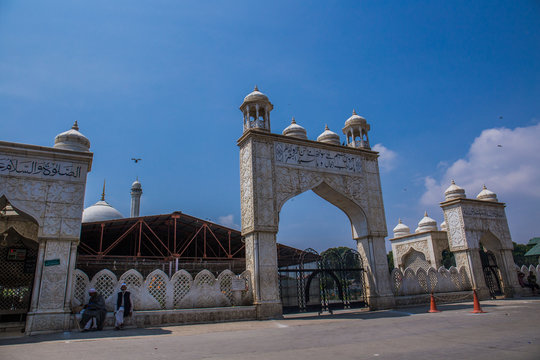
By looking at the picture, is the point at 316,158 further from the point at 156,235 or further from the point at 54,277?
the point at 156,235

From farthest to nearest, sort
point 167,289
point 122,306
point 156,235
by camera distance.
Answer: point 156,235 < point 167,289 < point 122,306

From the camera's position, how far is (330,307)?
38.2ft

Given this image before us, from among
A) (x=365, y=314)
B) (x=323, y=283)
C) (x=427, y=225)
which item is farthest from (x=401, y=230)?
(x=365, y=314)

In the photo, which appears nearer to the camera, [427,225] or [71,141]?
[71,141]

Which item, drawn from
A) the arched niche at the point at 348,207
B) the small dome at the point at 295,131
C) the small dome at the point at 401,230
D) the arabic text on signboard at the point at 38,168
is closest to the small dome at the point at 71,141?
the arabic text on signboard at the point at 38,168

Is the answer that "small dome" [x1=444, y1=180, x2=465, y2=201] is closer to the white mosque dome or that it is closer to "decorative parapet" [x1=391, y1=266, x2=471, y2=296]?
"decorative parapet" [x1=391, y1=266, x2=471, y2=296]

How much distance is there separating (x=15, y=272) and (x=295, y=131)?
10.5 m

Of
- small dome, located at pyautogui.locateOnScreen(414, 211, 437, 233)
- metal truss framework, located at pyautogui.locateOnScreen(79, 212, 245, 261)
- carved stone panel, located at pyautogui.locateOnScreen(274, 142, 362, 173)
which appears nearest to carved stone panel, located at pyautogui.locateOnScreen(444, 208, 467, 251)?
small dome, located at pyautogui.locateOnScreen(414, 211, 437, 233)

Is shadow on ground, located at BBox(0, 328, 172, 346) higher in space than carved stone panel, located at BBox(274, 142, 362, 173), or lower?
lower

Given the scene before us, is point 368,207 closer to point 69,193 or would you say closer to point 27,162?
point 69,193

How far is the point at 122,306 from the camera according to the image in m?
8.80

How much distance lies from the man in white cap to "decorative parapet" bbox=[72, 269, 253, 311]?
10.6 inches

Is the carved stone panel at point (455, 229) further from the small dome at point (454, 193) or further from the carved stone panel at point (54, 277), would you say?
the carved stone panel at point (54, 277)

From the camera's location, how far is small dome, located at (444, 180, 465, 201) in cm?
1656
